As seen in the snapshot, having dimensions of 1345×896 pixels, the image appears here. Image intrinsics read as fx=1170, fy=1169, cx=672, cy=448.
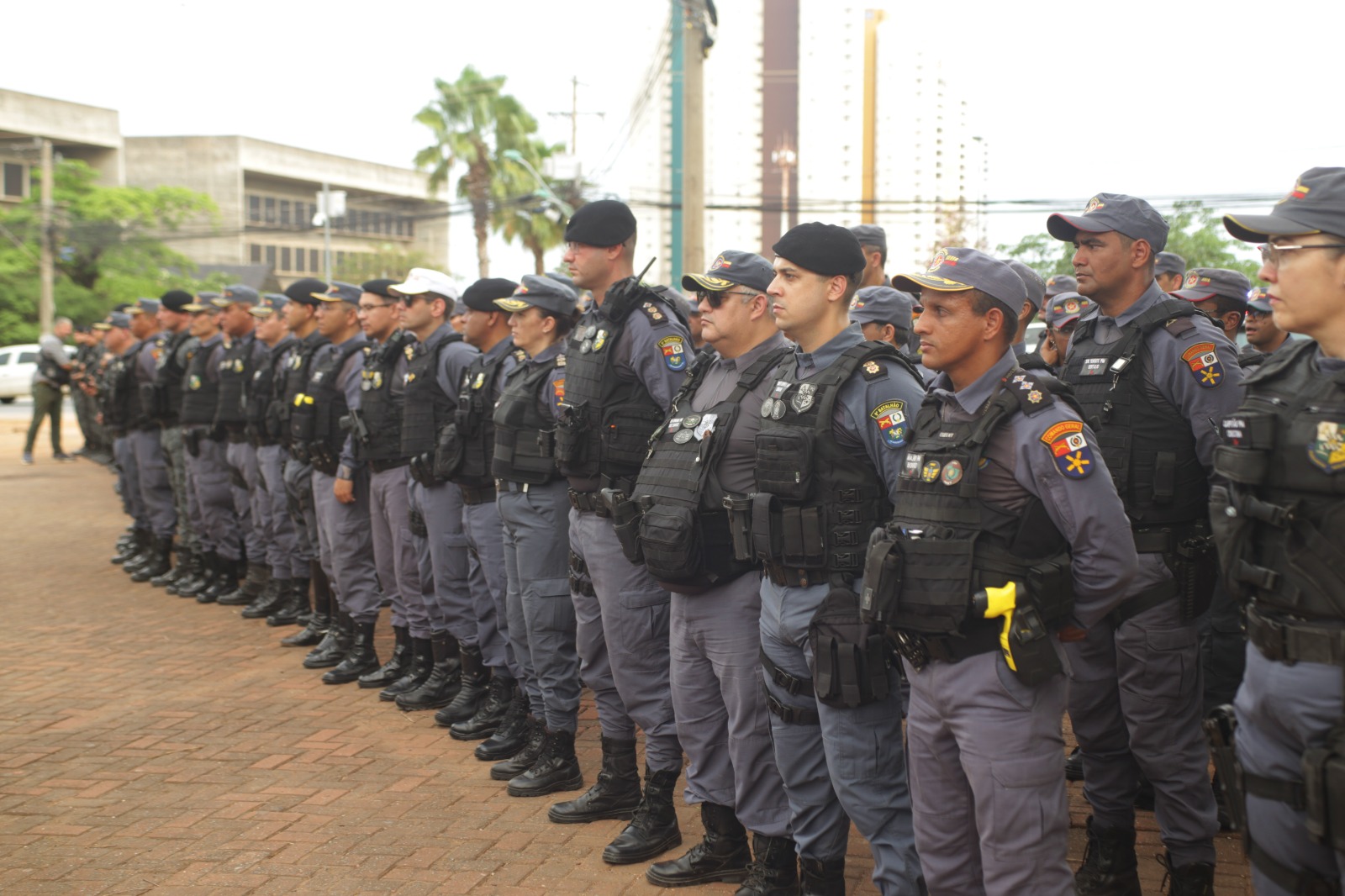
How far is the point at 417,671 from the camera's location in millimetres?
7156

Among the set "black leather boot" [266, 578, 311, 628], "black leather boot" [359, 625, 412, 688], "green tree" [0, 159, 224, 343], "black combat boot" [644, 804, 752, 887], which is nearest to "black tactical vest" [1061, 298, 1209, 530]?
"black combat boot" [644, 804, 752, 887]

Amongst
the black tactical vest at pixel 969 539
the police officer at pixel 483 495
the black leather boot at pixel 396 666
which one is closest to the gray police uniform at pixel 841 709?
the black tactical vest at pixel 969 539

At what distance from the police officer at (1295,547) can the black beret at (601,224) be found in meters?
2.95

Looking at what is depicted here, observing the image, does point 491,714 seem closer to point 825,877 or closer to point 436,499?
point 436,499

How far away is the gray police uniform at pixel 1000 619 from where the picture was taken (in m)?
3.13

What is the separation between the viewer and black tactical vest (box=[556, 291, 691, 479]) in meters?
5.02

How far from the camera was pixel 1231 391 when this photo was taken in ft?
13.2

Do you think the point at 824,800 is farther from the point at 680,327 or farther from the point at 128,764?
the point at 128,764

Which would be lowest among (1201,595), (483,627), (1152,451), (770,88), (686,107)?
(483,627)

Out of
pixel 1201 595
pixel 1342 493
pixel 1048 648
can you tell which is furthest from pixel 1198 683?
pixel 1342 493

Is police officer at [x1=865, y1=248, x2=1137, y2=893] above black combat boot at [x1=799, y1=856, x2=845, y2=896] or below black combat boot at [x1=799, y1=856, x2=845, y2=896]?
above

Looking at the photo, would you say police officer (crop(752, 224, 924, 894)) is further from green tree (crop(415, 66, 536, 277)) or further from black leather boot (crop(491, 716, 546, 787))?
green tree (crop(415, 66, 536, 277))

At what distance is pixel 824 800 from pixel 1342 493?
2.00 metres

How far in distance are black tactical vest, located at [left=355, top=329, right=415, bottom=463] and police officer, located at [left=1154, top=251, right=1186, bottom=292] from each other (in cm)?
439
